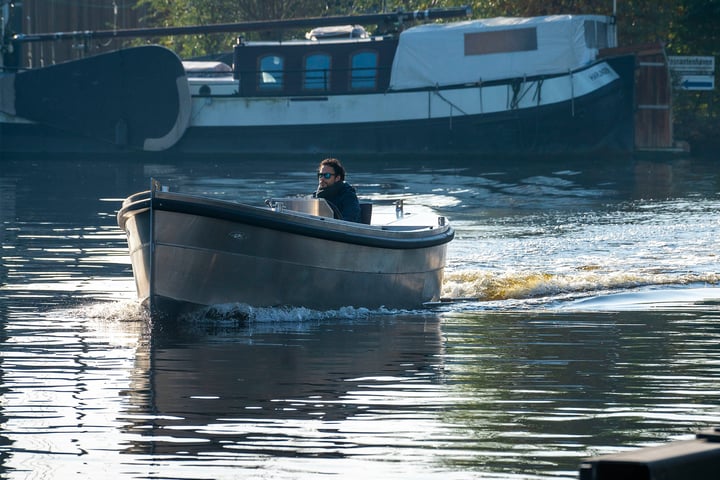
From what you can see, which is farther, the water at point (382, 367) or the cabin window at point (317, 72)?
the cabin window at point (317, 72)

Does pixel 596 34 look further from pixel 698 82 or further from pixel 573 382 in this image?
pixel 573 382

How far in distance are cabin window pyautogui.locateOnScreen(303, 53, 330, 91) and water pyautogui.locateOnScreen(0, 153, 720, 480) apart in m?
14.5

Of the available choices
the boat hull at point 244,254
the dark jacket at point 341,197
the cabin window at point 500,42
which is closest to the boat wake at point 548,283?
the dark jacket at point 341,197

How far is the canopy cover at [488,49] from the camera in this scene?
3394 cm

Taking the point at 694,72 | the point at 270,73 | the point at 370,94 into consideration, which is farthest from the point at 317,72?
the point at 694,72

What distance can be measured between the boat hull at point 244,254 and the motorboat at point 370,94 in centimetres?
2199

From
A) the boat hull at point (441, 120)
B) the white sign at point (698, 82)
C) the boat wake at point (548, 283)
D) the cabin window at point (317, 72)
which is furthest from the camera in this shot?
the white sign at point (698, 82)

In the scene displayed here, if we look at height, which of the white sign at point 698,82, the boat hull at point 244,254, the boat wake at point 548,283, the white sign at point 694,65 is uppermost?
the white sign at point 694,65

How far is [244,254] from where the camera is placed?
1171 centimetres

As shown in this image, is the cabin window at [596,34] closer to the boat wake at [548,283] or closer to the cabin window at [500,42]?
the cabin window at [500,42]

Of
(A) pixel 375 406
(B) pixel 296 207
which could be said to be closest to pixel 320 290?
(B) pixel 296 207

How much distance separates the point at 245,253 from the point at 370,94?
23.3 m

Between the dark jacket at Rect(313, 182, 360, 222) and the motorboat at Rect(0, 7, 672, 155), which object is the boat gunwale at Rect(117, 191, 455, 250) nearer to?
the dark jacket at Rect(313, 182, 360, 222)

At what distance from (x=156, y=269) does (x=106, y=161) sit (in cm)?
2539
